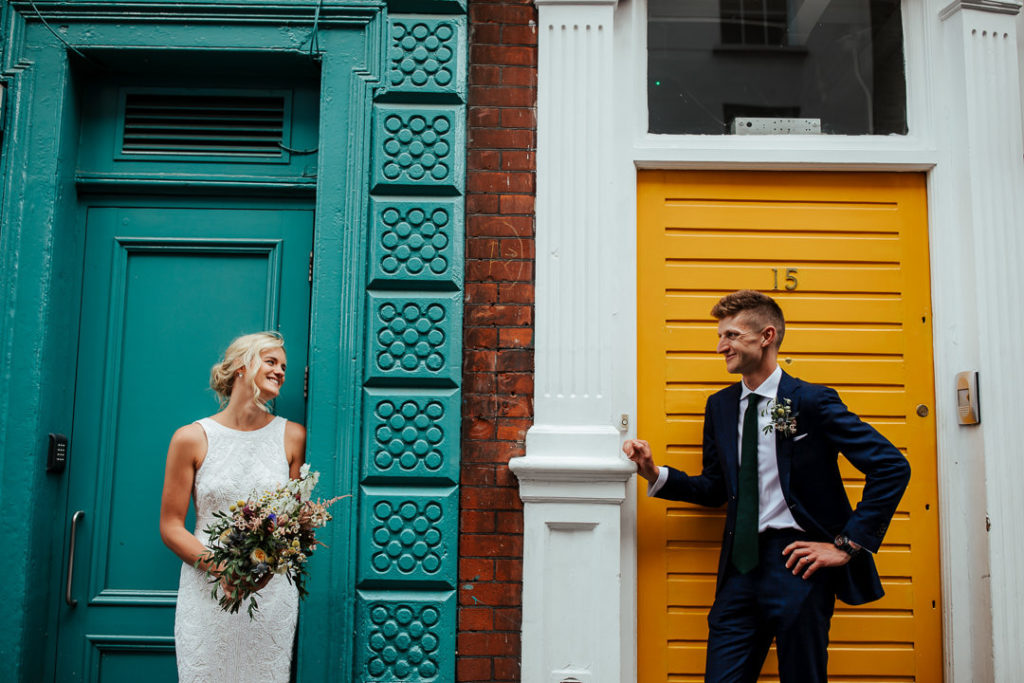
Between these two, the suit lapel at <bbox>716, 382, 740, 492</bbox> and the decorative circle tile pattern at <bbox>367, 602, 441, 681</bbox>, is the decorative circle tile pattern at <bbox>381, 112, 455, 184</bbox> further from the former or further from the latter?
the decorative circle tile pattern at <bbox>367, 602, 441, 681</bbox>

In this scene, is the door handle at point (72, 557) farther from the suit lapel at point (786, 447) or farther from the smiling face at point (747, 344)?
the suit lapel at point (786, 447)

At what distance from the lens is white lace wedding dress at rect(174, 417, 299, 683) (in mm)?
3422

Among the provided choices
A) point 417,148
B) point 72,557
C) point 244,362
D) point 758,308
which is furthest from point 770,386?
point 72,557

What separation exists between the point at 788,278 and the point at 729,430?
96 cm

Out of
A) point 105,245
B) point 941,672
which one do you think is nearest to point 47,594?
point 105,245

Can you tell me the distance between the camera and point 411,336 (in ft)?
13.3

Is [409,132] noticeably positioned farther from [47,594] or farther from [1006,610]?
[1006,610]

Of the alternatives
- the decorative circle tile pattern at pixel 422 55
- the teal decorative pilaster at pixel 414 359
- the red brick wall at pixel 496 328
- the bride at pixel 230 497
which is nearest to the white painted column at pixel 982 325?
the red brick wall at pixel 496 328

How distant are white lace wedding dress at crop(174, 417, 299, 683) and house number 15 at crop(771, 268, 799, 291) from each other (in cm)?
253

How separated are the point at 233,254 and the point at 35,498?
146 cm

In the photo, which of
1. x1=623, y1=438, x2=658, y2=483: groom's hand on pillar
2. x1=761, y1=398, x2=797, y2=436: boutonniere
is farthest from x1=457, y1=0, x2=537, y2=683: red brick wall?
x1=761, y1=398, x2=797, y2=436: boutonniere

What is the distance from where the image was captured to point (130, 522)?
4113mm

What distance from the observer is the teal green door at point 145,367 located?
4.05 metres

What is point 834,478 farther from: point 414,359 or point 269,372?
point 269,372
